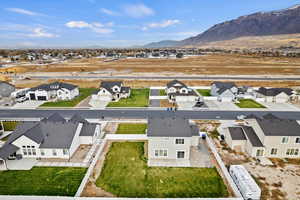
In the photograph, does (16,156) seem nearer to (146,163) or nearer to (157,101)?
(146,163)

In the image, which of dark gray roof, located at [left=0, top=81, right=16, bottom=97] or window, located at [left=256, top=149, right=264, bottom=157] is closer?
window, located at [left=256, top=149, right=264, bottom=157]

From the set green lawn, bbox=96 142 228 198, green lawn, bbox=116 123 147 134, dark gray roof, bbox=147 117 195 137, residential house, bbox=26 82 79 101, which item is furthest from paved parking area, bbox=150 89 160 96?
green lawn, bbox=96 142 228 198

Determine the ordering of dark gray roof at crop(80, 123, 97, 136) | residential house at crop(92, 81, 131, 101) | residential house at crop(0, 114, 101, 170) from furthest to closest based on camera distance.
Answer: residential house at crop(92, 81, 131, 101) < dark gray roof at crop(80, 123, 97, 136) < residential house at crop(0, 114, 101, 170)

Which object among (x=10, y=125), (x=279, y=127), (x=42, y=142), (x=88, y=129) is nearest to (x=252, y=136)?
(x=279, y=127)

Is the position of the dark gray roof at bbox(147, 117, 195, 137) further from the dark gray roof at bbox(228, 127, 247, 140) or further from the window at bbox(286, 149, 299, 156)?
the window at bbox(286, 149, 299, 156)

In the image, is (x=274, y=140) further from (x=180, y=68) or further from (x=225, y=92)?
(x=180, y=68)

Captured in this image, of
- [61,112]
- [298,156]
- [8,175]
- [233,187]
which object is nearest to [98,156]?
[8,175]
